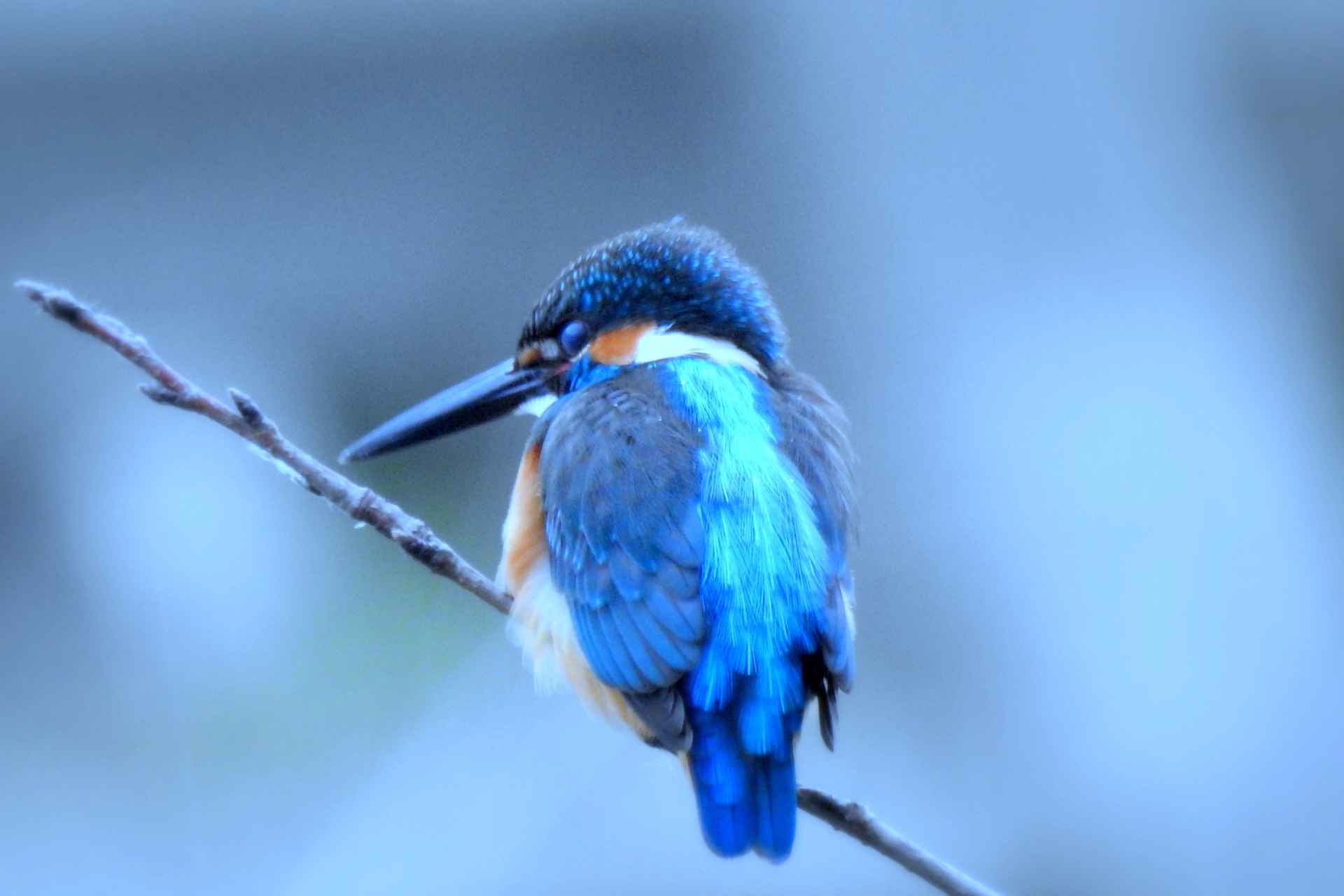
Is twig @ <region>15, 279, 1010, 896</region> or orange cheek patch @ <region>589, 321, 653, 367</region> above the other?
orange cheek patch @ <region>589, 321, 653, 367</region>

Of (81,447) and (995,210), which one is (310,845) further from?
(995,210)

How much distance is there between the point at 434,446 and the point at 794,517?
4.14 feet

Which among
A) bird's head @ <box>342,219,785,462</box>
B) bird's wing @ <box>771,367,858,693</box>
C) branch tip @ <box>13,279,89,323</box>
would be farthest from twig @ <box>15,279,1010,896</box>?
bird's head @ <box>342,219,785,462</box>

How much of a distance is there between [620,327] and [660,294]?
0.05m

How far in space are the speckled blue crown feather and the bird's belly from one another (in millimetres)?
173

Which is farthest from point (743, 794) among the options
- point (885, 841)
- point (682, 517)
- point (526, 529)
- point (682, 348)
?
point (682, 348)

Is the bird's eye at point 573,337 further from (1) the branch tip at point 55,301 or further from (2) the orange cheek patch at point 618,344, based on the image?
(1) the branch tip at point 55,301

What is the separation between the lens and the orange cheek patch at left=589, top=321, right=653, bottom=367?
1290 millimetres

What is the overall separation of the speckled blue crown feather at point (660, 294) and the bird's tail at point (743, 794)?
45 cm

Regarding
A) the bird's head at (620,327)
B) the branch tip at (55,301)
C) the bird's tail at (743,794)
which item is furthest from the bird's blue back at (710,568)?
the branch tip at (55,301)

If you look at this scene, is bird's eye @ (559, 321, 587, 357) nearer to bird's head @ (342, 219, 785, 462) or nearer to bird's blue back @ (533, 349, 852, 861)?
bird's head @ (342, 219, 785, 462)

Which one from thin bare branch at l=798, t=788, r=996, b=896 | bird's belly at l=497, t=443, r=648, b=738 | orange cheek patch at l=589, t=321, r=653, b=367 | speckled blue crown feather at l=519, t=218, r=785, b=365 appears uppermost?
speckled blue crown feather at l=519, t=218, r=785, b=365

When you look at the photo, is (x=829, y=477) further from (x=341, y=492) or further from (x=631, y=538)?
(x=341, y=492)

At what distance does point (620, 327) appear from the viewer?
4.27ft
